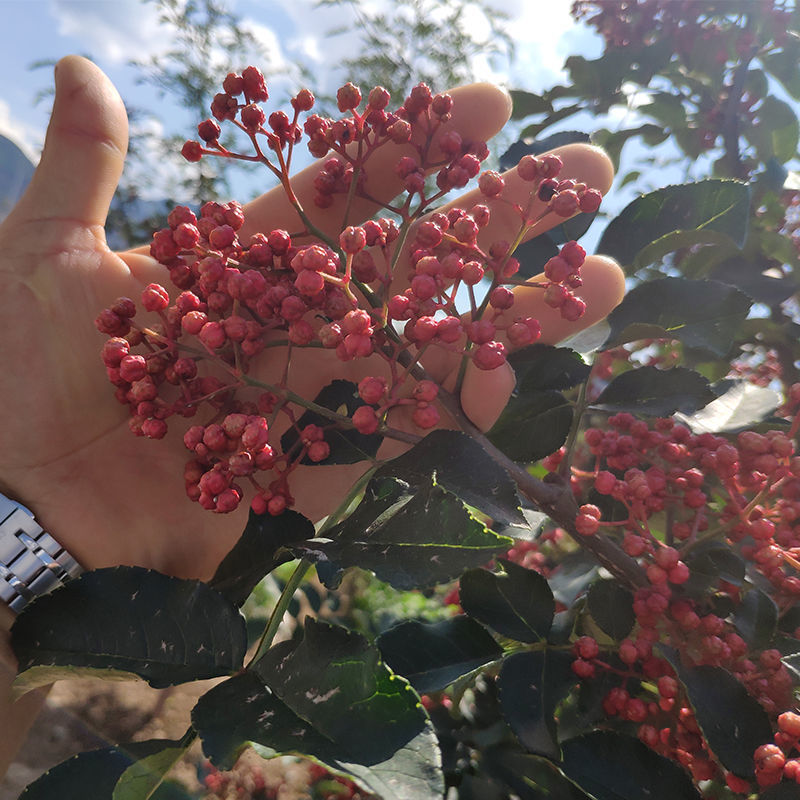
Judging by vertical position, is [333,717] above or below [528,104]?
below

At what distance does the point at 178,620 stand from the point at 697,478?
734mm

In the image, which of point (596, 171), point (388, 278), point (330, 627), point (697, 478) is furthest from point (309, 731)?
point (596, 171)

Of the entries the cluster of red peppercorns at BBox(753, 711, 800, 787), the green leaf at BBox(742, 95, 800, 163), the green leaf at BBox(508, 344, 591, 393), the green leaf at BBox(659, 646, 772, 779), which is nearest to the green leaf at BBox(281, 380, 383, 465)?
the green leaf at BBox(508, 344, 591, 393)

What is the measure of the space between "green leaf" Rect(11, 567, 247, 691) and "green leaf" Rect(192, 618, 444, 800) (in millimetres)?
47

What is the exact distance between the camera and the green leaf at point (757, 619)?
0.81 metres

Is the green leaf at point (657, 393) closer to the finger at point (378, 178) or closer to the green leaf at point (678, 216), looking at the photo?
the green leaf at point (678, 216)

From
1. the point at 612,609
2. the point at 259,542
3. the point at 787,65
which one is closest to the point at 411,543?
the point at 259,542

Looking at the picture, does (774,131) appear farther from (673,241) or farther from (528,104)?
(673,241)

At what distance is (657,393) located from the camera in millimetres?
891

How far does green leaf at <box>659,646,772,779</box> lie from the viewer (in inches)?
28.1

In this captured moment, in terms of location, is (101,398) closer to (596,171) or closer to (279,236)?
(279,236)

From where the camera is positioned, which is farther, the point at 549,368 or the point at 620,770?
the point at 549,368

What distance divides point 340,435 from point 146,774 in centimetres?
40

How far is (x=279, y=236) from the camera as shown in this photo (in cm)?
76
